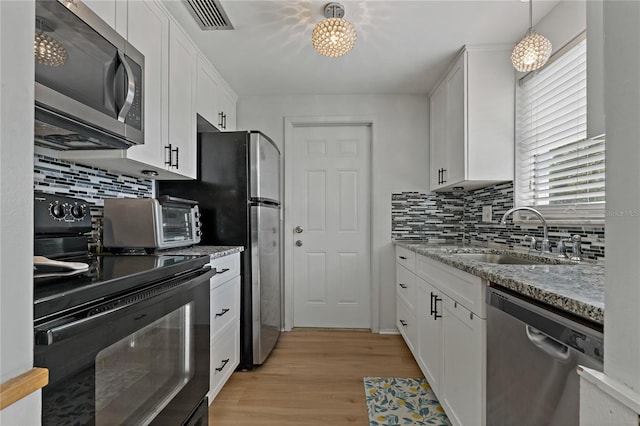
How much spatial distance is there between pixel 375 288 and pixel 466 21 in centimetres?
227

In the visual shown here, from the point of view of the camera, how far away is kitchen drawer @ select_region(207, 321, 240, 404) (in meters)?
1.98

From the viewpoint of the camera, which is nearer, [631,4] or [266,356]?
[631,4]

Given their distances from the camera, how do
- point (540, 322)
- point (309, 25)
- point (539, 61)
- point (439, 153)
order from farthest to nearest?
point (439, 153)
point (309, 25)
point (539, 61)
point (540, 322)

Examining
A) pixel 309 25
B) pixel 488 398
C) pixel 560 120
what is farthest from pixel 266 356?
pixel 560 120

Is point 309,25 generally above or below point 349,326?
above

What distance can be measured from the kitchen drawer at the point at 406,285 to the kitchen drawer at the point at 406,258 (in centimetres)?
4

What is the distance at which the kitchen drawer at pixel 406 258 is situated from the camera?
261 cm

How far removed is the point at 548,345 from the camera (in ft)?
3.17

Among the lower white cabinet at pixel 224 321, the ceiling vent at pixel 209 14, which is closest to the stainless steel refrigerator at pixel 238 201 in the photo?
the lower white cabinet at pixel 224 321

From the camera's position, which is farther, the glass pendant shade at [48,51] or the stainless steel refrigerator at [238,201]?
the stainless steel refrigerator at [238,201]

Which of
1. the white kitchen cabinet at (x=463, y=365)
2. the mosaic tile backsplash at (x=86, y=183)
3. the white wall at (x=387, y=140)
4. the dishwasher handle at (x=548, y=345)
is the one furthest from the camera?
the white wall at (x=387, y=140)

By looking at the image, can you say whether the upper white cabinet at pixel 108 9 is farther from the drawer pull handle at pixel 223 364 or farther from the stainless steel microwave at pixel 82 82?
the drawer pull handle at pixel 223 364

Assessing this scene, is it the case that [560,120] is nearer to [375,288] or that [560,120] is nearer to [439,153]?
[439,153]

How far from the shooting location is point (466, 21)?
2.10 m
